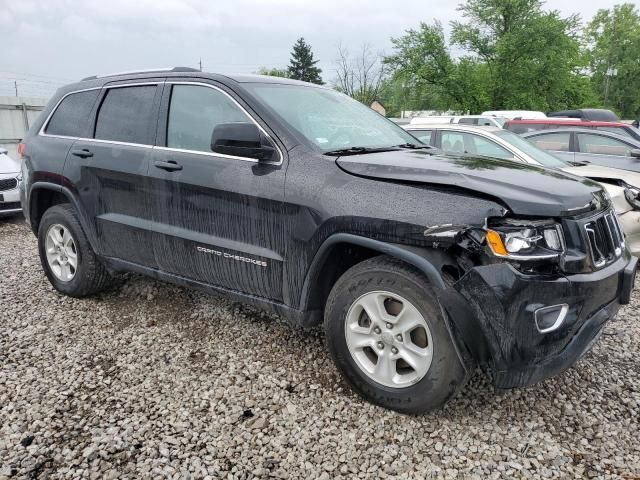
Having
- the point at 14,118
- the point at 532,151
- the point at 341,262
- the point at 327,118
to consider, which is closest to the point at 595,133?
the point at 532,151

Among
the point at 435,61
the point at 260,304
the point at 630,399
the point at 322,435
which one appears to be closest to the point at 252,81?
the point at 260,304

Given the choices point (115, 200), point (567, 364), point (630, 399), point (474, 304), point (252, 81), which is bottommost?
point (630, 399)

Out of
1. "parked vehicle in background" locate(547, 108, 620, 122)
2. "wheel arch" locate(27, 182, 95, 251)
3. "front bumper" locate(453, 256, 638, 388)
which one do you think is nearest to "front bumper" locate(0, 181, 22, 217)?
"wheel arch" locate(27, 182, 95, 251)

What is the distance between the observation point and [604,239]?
250cm

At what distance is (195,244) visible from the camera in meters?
3.22

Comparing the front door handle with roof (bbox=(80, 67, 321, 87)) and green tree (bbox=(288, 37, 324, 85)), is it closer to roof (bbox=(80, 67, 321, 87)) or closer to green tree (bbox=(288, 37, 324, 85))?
roof (bbox=(80, 67, 321, 87))

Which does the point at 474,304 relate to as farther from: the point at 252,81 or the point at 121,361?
the point at 121,361

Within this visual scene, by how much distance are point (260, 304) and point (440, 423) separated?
1215 millimetres

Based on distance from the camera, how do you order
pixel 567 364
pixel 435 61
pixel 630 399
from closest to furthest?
pixel 567 364 → pixel 630 399 → pixel 435 61

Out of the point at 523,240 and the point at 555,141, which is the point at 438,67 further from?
the point at 523,240

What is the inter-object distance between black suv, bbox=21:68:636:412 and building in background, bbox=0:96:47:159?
10290mm

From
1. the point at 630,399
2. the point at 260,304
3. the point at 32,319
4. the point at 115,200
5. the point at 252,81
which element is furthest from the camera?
the point at 32,319

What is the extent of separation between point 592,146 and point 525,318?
7.23 meters

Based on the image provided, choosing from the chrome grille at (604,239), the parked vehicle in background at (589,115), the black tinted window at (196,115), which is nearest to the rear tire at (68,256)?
the black tinted window at (196,115)
